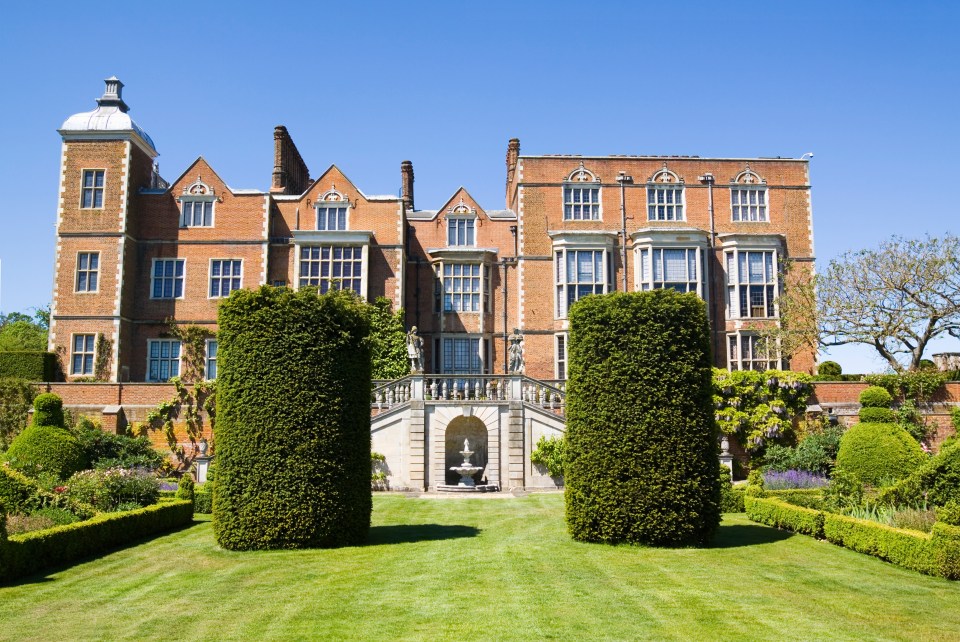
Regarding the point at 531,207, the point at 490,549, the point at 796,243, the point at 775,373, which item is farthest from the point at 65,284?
the point at 796,243

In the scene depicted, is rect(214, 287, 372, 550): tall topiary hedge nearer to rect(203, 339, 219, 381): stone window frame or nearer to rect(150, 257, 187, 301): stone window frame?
rect(203, 339, 219, 381): stone window frame

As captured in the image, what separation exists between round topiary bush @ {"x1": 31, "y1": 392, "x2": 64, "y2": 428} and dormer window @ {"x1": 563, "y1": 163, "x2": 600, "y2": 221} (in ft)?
66.8

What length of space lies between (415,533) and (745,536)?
6592 mm

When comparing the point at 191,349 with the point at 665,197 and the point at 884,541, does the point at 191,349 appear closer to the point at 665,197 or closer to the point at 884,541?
the point at 665,197

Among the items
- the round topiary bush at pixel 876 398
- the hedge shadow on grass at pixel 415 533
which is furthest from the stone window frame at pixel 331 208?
the round topiary bush at pixel 876 398

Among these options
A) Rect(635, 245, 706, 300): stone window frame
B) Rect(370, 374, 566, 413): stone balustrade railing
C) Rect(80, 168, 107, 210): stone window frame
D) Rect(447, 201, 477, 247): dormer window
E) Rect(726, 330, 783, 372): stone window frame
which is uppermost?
Rect(80, 168, 107, 210): stone window frame

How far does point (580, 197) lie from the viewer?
113 ft

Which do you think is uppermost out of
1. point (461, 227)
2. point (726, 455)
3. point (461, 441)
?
point (461, 227)

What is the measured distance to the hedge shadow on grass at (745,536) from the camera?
50.2 feet

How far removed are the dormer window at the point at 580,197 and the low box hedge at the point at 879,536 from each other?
58.7 feet

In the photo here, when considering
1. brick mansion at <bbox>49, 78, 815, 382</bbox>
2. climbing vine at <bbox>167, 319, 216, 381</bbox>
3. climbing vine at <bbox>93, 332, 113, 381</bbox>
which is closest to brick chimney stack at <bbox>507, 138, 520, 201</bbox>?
brick mansion at <bbox>49, 78, 815, 382</bbox>

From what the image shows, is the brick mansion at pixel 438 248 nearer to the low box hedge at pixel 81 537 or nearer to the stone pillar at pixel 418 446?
the stone pillar at pixel 418 446

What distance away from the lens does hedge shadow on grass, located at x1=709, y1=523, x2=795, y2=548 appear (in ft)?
50.2

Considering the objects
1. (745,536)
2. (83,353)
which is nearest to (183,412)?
(83,353)
